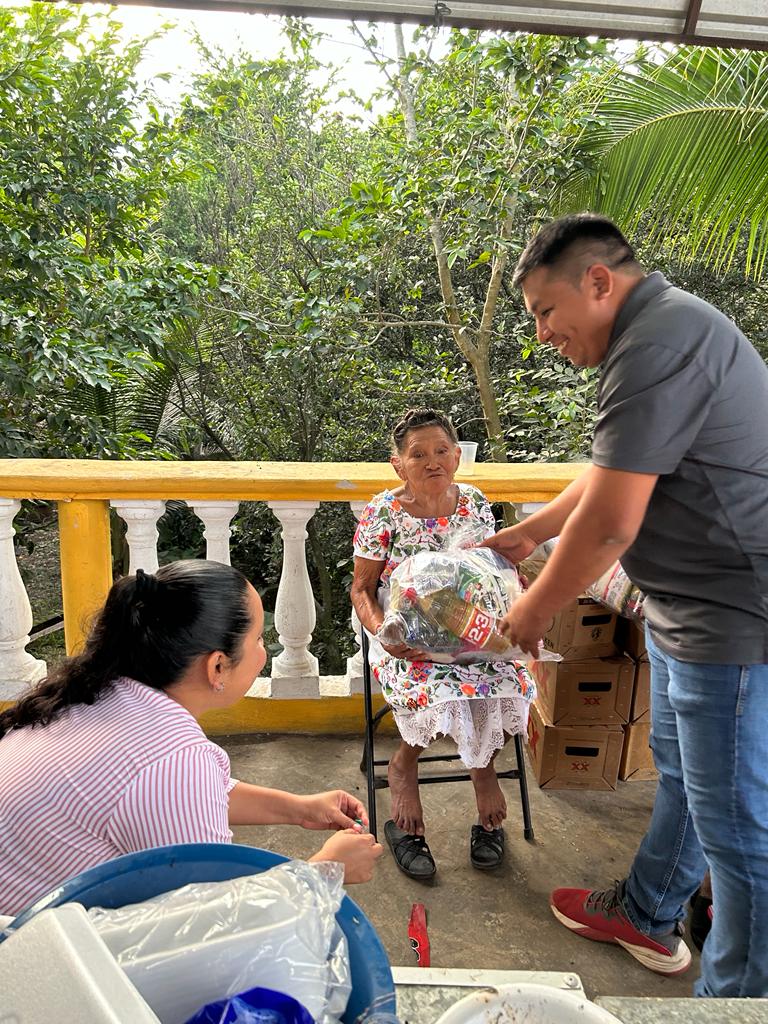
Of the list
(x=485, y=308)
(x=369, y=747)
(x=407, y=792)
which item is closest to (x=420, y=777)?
(x=407, y=792)

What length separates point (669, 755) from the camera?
1975 millimetres

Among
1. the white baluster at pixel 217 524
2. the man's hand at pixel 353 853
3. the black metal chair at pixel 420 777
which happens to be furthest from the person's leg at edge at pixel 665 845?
the white baluster at pixel 217 524

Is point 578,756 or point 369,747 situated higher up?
point 369,747

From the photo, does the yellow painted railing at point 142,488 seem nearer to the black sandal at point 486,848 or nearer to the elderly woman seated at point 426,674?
the elderly woman seated at point 426,674

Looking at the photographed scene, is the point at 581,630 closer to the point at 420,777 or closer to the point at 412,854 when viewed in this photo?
the point at 420,777

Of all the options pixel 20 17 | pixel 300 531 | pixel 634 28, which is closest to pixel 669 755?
pixel 300 531

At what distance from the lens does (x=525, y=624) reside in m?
1.73

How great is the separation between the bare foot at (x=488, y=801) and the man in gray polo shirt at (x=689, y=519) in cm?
84

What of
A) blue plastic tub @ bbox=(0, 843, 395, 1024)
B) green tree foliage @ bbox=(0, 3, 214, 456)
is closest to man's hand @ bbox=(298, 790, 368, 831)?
blue plastic tub @ bbox=(0, 843, 395, 1024)

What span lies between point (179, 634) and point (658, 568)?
1.05 meters

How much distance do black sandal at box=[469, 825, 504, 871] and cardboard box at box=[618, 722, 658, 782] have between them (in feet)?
2.18

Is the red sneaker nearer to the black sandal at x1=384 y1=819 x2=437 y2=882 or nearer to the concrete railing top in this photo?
the black sandal at x1=384 y1=819 x2=437 y2=882

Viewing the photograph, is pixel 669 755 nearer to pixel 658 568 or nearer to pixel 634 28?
pixel 658 568

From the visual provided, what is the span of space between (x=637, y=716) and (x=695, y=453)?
5.35 ft
